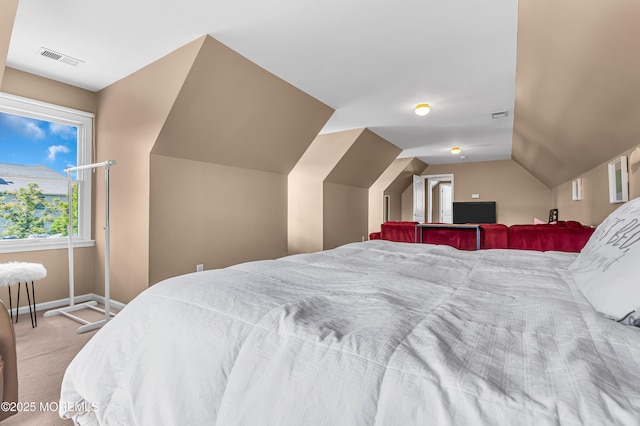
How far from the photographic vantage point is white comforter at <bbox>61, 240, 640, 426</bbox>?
560mm

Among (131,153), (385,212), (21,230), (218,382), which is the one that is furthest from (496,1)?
(385,212)

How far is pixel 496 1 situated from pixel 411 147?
4708mm

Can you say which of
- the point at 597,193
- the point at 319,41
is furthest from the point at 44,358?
the point at 597,193

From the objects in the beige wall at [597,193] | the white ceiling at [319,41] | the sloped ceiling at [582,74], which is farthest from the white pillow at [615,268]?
the beige wall at [597,193]

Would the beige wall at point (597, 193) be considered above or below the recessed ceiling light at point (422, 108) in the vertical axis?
below

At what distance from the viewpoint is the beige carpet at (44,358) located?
1671 millimetres

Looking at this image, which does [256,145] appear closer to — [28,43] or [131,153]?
[131,153]

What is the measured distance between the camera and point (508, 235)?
424cm

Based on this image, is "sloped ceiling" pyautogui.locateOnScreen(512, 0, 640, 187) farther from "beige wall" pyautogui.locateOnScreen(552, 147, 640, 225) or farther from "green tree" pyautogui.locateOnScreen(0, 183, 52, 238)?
"green tree" pyautogui.locateOnScreen(0, 183, 52, 238)

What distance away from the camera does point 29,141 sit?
11.3 feet

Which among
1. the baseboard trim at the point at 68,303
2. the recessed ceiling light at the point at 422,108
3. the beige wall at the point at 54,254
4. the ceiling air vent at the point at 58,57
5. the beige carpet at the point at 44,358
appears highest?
the ceiling air vent at the point at 58,57

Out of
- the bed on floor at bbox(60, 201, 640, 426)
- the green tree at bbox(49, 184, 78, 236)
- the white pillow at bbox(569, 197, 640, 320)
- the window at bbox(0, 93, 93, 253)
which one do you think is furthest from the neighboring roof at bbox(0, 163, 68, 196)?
the white pillow at bbox(569, 197, 640, 320)

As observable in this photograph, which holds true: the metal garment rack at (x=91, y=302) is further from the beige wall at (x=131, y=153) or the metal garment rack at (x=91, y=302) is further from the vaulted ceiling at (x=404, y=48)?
the vaulted ceiling at (x=404, y=48)

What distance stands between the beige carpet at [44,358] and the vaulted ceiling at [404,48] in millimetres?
2552
